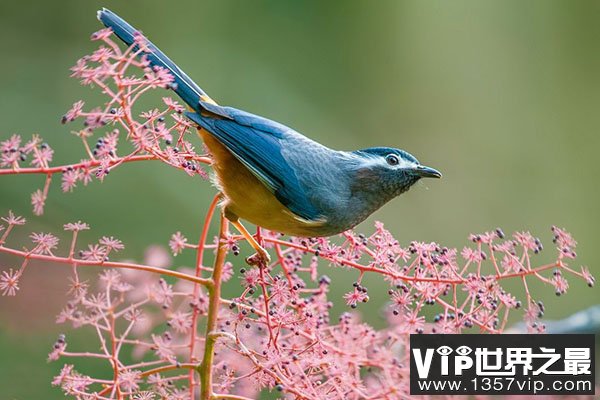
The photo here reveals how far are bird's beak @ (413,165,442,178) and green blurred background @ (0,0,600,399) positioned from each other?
165 cm

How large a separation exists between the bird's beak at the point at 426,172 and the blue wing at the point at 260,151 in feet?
0.76

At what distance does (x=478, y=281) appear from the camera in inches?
59.1

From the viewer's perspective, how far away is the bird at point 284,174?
1.78 m

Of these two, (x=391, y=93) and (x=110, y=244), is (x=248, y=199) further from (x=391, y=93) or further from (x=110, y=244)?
(x=391, y=93)

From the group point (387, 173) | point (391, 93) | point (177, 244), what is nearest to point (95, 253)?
point (177, 244)

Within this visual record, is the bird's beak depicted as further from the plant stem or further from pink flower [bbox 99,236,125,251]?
pink flower [bbox 99,236,125,251]

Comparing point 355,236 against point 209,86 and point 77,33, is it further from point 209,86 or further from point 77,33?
point 77,33

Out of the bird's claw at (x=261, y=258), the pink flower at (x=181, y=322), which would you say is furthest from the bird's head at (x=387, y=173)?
the pink flower at (x=181, y=322)

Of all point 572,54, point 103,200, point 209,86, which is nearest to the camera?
point 103,200

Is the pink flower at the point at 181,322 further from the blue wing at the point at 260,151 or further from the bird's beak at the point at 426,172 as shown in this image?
the bird's beak at the point at 426,172

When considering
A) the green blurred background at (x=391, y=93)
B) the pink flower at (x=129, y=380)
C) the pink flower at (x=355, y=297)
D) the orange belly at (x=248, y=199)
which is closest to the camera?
the pink flower at (x=129, y=380)

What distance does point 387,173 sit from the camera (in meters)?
1.84

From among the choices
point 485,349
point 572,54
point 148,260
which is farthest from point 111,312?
point 572,54

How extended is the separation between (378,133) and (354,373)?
8.94 ft
